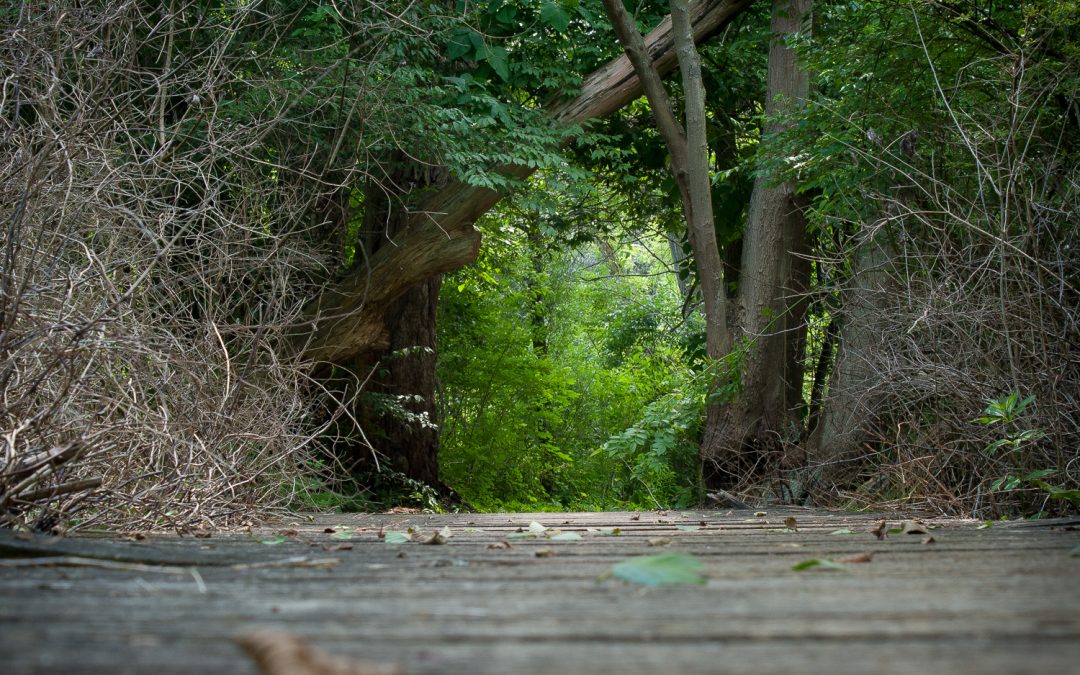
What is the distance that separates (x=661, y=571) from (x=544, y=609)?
0.43 metres

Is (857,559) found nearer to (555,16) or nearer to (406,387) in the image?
(555,16)

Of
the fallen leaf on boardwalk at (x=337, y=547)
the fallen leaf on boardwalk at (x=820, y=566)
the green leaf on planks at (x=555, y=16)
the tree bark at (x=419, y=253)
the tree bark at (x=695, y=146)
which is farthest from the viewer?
the tree bark at (x=419, y=253)

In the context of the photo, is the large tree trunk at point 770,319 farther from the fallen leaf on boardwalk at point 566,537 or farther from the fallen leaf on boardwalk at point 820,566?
the fallen leaf on boardwalk at point 820,566

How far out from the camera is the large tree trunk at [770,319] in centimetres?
1040

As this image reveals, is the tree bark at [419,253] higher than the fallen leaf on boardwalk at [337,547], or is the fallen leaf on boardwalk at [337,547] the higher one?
the tree bark at [419,253]

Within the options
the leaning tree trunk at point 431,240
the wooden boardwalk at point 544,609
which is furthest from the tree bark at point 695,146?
the wooden boardwalk at point 544,609

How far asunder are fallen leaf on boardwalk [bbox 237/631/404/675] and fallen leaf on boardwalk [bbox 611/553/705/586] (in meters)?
0.94

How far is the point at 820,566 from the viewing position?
2461mm

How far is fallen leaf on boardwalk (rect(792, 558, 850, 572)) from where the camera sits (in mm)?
2385

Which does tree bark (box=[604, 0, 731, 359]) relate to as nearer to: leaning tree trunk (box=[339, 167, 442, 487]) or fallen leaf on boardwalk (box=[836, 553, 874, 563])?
leaning tree trunk (box=[339, 167, 442, 487])

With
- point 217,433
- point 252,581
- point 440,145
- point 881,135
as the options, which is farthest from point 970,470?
point 440,145

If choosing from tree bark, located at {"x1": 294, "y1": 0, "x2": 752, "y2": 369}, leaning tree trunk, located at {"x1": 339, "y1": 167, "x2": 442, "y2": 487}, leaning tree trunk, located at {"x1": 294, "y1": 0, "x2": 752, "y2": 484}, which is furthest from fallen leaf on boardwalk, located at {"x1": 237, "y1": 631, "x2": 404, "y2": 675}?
leaning tree trunk, located at {"x1": 339, "y1": 167, "x2": 442, "y2": 487}

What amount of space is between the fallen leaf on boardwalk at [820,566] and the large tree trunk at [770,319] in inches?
299

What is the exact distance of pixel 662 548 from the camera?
10.1 ft
